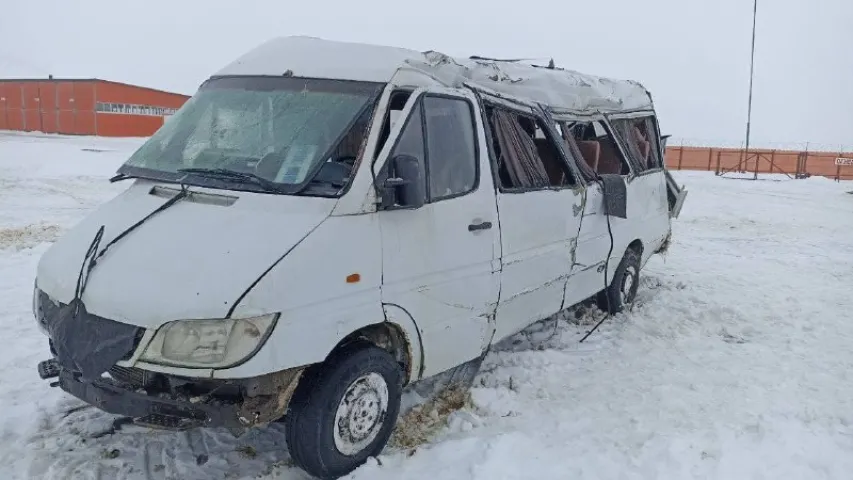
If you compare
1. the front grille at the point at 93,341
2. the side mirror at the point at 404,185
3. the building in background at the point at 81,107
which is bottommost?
the front grille at the point at 93,341

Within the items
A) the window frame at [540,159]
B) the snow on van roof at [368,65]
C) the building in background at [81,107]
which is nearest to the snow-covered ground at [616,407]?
the window frame at [540,159]

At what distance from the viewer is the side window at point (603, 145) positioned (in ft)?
24.6

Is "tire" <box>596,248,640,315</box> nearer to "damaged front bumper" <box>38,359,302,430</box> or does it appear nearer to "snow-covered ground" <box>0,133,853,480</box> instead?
"snow-covered ground" <box>0,133,853,480</box>

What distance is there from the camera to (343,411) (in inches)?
153

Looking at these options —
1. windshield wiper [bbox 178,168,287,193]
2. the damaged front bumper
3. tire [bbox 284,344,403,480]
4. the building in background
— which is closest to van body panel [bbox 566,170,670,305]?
tire [bbox 284,344,403,480]

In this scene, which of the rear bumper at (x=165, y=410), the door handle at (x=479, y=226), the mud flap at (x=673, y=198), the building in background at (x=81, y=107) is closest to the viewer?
the rear bumper at (x=165, y=410)

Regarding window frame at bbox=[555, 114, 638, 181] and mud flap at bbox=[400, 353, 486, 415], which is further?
window frame at bbox=[555, 114, 638, 181]

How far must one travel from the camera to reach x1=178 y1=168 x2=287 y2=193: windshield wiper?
394 centimetres

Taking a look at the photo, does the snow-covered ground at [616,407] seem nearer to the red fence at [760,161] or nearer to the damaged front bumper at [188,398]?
the damaged front bumper at [188,398]

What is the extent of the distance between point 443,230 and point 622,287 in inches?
155

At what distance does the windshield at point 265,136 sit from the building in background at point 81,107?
3852cm

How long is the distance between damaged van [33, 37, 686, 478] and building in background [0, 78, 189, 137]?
3875 cm

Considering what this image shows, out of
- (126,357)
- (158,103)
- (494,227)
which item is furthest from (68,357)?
(158,103)

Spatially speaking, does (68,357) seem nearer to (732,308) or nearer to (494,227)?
(494,227)
